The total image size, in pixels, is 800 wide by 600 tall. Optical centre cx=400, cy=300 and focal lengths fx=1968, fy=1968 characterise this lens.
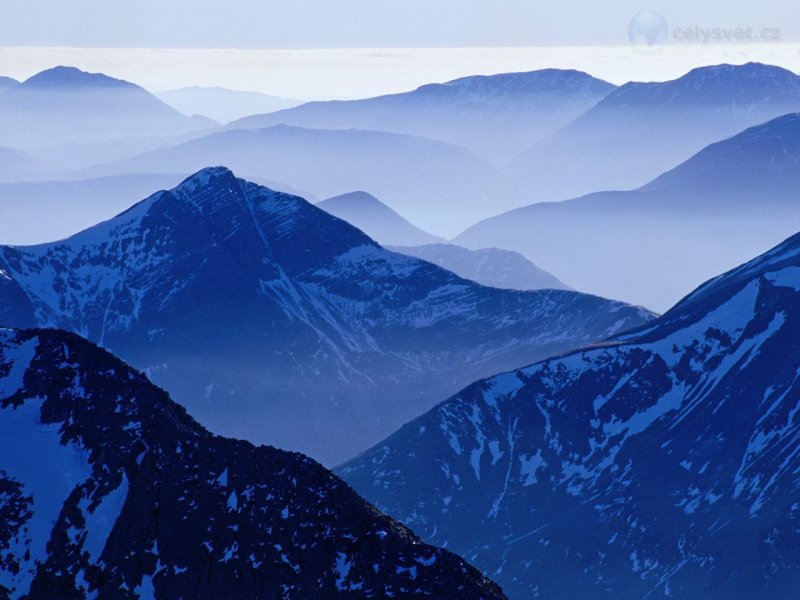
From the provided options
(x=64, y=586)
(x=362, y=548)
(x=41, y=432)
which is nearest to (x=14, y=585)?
(x=64, y=586)

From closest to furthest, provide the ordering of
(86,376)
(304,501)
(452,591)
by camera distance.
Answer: (452,591) → (304,501) → (86,376)

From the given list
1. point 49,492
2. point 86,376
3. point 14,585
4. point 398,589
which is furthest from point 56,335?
point 398,589

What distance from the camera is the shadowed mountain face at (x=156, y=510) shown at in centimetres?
11262

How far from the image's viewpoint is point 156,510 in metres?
119

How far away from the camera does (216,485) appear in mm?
119750

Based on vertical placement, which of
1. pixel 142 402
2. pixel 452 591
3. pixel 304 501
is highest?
pixel 142 402

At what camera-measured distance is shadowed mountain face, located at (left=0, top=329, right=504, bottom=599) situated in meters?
113

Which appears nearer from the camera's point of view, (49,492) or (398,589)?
(398,589)

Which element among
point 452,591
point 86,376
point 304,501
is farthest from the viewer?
point 86,376

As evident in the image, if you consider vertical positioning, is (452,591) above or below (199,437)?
below

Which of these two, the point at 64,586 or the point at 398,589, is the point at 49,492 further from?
the point at 398,589

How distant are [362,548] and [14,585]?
20082 mm

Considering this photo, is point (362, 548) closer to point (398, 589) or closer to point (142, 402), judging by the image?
point (398, 589)

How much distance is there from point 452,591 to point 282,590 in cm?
1075
